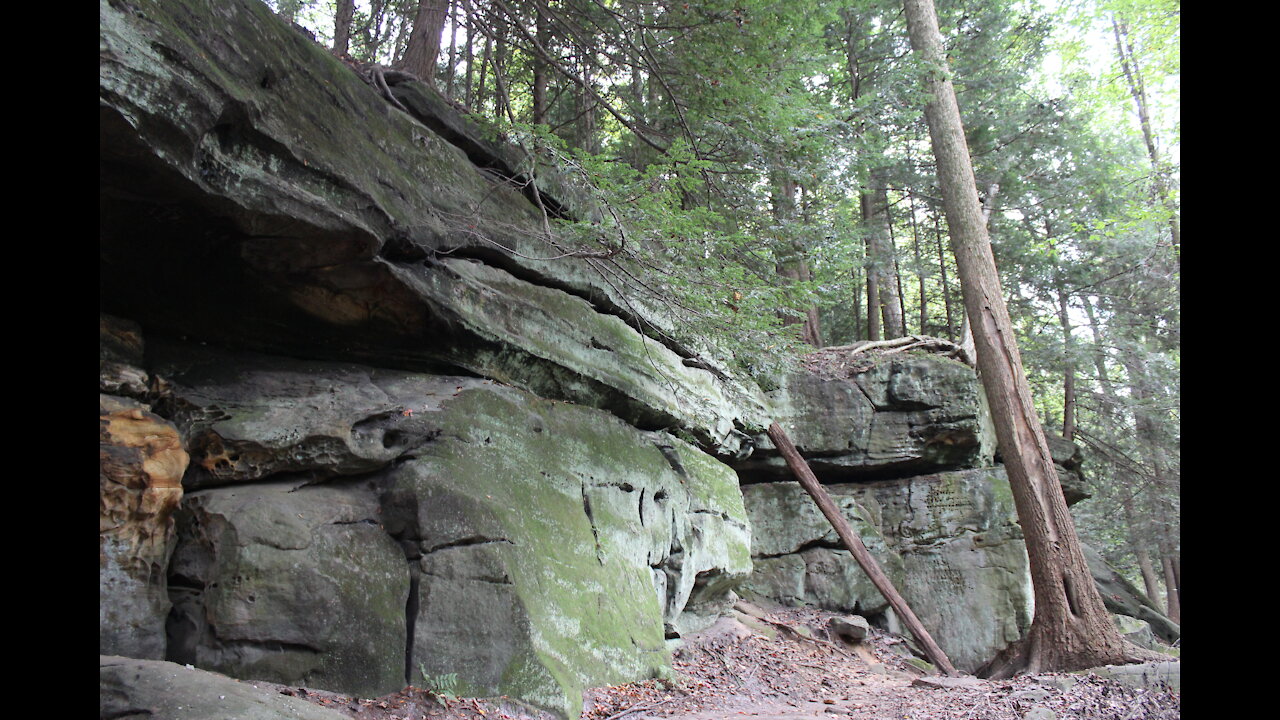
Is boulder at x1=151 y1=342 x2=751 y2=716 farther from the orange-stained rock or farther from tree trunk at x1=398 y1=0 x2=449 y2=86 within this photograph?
tree trunk at x1=398 y1=0 x2=449 y2=86

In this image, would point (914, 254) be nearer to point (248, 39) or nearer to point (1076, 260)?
point (1076, 260)

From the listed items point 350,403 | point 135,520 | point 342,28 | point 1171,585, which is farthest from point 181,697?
point 1171,585

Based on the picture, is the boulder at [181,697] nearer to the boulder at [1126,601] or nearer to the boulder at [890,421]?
the boulder at [890,421]

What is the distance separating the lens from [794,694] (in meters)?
7.83

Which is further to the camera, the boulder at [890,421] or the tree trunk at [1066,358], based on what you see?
the tree trunk at [1066,358]

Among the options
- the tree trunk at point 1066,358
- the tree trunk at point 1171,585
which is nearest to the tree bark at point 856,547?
the tree trunk at point 1066,358

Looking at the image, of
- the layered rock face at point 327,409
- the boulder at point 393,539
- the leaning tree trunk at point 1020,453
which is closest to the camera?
the layered rock face at point 327,409

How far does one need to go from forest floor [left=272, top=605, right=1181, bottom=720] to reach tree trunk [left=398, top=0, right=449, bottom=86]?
7415 mm

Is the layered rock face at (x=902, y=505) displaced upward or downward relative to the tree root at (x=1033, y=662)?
upward

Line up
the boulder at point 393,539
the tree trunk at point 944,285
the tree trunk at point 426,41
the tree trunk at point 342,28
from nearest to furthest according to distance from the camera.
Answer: the boulder at point 393,539 → the tree trunk at point 426,41 → the tree trunk at point 342,28 → the tree trunk at point 944,285

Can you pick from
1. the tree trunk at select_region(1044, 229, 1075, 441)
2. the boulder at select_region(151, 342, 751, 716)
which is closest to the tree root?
the boulder at select_region(151, 342, 751, 716)

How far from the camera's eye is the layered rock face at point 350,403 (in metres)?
4.93

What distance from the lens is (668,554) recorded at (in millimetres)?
8523

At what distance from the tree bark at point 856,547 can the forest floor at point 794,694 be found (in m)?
0.76
